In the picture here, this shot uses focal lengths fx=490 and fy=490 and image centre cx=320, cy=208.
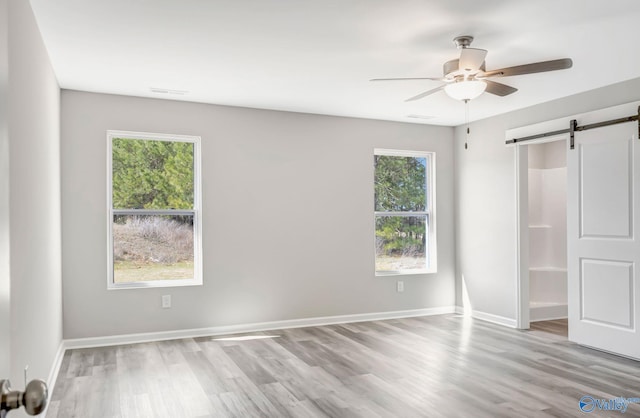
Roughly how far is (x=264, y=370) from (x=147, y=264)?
73.5 inches

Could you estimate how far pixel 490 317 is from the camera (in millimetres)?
5926

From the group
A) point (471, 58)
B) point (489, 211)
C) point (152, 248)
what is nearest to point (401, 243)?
point (489, 211)

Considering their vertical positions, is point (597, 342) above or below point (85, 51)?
below

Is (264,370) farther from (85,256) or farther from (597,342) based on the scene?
(597,342)

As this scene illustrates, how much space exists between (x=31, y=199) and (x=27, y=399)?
2.30 meters

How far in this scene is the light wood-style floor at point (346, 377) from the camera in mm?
3205

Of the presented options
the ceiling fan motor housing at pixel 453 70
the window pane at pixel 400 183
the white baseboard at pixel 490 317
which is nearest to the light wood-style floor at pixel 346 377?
the white baseboard at pixel 490 317

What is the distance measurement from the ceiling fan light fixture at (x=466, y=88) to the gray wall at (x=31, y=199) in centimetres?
262

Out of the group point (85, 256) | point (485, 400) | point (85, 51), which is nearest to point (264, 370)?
point (485, 400)

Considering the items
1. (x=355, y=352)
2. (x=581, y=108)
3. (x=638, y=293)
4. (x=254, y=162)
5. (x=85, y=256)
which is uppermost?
(x=581, y=108)

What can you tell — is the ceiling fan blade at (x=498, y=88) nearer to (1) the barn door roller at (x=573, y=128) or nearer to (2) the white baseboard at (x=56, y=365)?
(1) the barn door roller at (x=573, y=128)

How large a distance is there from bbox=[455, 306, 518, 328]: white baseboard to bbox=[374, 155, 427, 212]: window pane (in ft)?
4.66

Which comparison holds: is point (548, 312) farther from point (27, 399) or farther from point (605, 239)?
point (27, 399)

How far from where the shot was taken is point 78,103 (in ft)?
15.6
